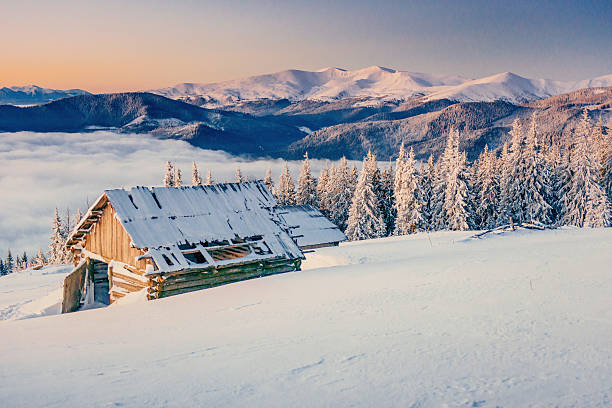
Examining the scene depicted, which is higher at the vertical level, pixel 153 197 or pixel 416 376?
pixel 153 197

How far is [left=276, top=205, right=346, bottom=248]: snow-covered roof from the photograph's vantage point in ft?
128

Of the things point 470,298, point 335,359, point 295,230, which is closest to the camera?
point 335,359

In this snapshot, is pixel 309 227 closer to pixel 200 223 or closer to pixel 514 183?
pixel 200 223

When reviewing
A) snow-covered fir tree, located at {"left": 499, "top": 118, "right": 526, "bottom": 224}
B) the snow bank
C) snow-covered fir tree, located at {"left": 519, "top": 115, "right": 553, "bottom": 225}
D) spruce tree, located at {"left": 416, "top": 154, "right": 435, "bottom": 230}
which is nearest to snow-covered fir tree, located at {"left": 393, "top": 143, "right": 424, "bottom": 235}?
spruce tree, located at {"left": 416, "top": 154, "right": 435, "bottom": 230}

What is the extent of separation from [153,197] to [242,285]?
22.3 ft

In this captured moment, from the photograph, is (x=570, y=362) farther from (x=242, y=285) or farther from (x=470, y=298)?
(x=242, y=285)

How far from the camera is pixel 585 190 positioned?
1735 inches

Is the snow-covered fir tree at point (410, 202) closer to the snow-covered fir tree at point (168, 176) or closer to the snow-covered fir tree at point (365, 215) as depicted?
the snow-covered fir tree at point (365, 215)

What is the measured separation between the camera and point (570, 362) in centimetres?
634

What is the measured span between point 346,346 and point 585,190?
47.7 meters

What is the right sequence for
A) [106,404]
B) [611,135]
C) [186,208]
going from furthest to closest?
[611,135] → [186,208] → [106,404]

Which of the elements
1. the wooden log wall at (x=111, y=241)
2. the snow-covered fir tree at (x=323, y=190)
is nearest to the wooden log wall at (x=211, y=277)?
the wooden log wall at (x=111, y=241)

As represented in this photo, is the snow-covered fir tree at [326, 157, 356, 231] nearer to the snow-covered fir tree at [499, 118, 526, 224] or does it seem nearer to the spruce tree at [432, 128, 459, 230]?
the spruce tree at [432, 128, 459, 230]

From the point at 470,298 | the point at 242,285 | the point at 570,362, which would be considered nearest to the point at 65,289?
the point at 242,285
